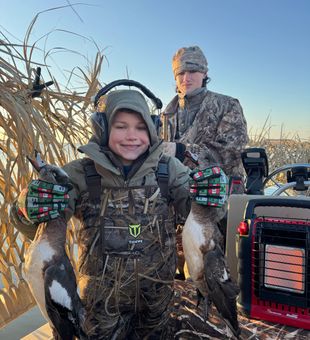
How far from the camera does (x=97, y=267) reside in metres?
1.82

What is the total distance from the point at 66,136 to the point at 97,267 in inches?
37.0

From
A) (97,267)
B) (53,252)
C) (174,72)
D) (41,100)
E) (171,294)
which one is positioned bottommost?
(171,294)

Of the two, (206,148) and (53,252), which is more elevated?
(206,148)

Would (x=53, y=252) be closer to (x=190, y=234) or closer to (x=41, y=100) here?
(x=190, y=234)

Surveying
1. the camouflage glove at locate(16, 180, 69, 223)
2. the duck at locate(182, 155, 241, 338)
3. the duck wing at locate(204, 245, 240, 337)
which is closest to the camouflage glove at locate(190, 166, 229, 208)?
the duck at locate(182, 155, 241, 338)

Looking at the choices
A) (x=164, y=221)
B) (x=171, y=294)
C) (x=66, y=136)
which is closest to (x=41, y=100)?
(x=66, y=136)

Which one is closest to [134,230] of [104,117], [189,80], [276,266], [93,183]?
[93,183]

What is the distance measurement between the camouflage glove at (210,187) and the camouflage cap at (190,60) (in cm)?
218

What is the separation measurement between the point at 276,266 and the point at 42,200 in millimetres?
1372

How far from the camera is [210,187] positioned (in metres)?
1.61

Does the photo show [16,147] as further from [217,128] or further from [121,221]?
[217,128]

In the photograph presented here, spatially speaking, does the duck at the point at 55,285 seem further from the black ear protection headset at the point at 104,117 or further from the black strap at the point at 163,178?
the black strap at the point at 163,178

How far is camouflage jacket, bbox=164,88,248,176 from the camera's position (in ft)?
11.7

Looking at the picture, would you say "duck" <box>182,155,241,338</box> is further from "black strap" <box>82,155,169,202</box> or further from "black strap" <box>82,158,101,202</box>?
"black strap" <box>82,158,101,202</box>
